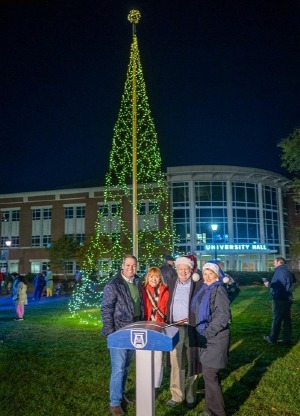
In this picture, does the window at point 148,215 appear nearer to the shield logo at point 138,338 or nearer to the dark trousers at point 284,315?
the dark trousers at point 284,315

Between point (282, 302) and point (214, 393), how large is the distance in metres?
4.73

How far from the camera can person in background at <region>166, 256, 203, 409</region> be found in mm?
5848

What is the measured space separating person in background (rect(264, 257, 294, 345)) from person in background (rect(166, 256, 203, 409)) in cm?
407

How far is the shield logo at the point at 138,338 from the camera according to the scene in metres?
3.95

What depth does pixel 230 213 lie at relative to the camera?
42.6m

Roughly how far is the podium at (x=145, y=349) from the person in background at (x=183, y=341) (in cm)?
187

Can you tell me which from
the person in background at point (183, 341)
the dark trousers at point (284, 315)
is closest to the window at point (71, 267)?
the dark trousers at point (284, 315)

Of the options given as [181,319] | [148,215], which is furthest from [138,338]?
[148,215]

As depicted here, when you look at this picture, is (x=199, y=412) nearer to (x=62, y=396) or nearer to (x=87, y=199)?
(x=62, y=396)

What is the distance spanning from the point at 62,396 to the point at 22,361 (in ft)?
7.76

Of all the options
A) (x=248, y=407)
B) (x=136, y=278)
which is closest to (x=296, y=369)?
(x=248, y=407)

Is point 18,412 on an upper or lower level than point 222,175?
lower

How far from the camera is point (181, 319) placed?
19.3ft

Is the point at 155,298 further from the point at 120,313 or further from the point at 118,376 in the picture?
the point at 118,376
